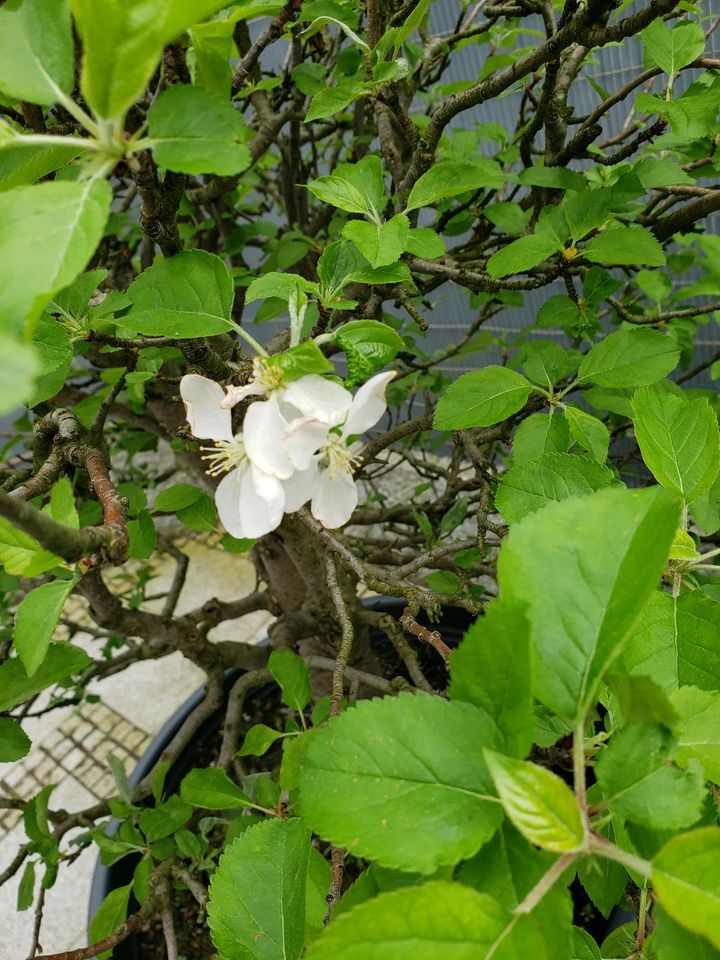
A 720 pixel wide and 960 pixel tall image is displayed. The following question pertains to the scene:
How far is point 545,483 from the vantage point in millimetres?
467

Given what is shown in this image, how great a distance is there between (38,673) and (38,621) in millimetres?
177

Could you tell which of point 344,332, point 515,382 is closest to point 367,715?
point 344,332

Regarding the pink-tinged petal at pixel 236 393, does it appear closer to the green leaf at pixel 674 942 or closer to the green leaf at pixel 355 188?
the green leaf at pixel 355 188

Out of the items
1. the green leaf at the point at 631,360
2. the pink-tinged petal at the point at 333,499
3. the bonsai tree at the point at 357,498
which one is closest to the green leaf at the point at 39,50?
the bonsai tree at the point at 357,498

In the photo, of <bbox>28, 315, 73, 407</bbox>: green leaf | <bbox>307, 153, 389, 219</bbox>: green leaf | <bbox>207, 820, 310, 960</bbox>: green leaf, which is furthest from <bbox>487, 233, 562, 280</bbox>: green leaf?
<bbox>207, 820, 310, 960</bbox>: green leaf

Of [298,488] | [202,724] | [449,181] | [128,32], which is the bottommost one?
[202,724]

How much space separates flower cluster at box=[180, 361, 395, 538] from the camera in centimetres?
35

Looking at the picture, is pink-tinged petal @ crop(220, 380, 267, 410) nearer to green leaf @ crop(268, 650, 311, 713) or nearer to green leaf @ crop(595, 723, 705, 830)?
green leaf @ crop(595, 723, 705, 830)

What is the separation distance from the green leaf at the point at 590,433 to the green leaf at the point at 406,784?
330 millimetres

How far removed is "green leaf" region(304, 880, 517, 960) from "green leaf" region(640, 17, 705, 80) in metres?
0.69

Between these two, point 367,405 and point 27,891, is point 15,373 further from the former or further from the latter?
point 27,891

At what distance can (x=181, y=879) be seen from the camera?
32.4 inches

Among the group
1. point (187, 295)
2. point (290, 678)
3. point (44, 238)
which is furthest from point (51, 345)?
point (290, 678)

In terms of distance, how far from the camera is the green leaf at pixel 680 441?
0.44m
